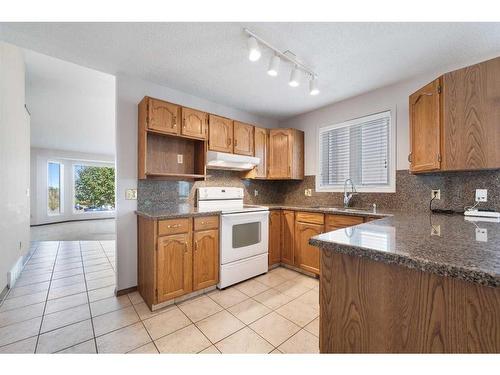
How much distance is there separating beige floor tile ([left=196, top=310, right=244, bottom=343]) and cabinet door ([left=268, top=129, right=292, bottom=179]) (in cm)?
200

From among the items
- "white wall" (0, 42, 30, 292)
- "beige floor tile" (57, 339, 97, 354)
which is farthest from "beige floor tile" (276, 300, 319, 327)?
"white wall" (0, 42, 30, 292)

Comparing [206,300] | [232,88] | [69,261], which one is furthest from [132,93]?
[69,261]

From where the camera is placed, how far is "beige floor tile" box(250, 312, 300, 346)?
5.32 feet

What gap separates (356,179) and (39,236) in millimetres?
6815

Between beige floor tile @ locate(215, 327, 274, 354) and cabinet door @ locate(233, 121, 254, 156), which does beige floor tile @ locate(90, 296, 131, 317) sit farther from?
cabinet door @ locate(233, 121, 254, 156)

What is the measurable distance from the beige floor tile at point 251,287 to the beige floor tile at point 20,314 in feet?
5.99

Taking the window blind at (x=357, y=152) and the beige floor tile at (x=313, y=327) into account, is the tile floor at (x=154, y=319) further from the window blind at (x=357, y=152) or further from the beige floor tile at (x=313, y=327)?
the window blind at (x=357, y=152)

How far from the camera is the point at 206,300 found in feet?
7.12

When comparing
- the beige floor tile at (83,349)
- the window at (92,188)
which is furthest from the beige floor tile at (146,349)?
the window at (92,188)

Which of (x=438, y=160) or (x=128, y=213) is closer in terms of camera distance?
(x=438, y=160)

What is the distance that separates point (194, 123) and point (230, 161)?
611 mm

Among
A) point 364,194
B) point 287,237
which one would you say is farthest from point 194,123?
point 364,194
